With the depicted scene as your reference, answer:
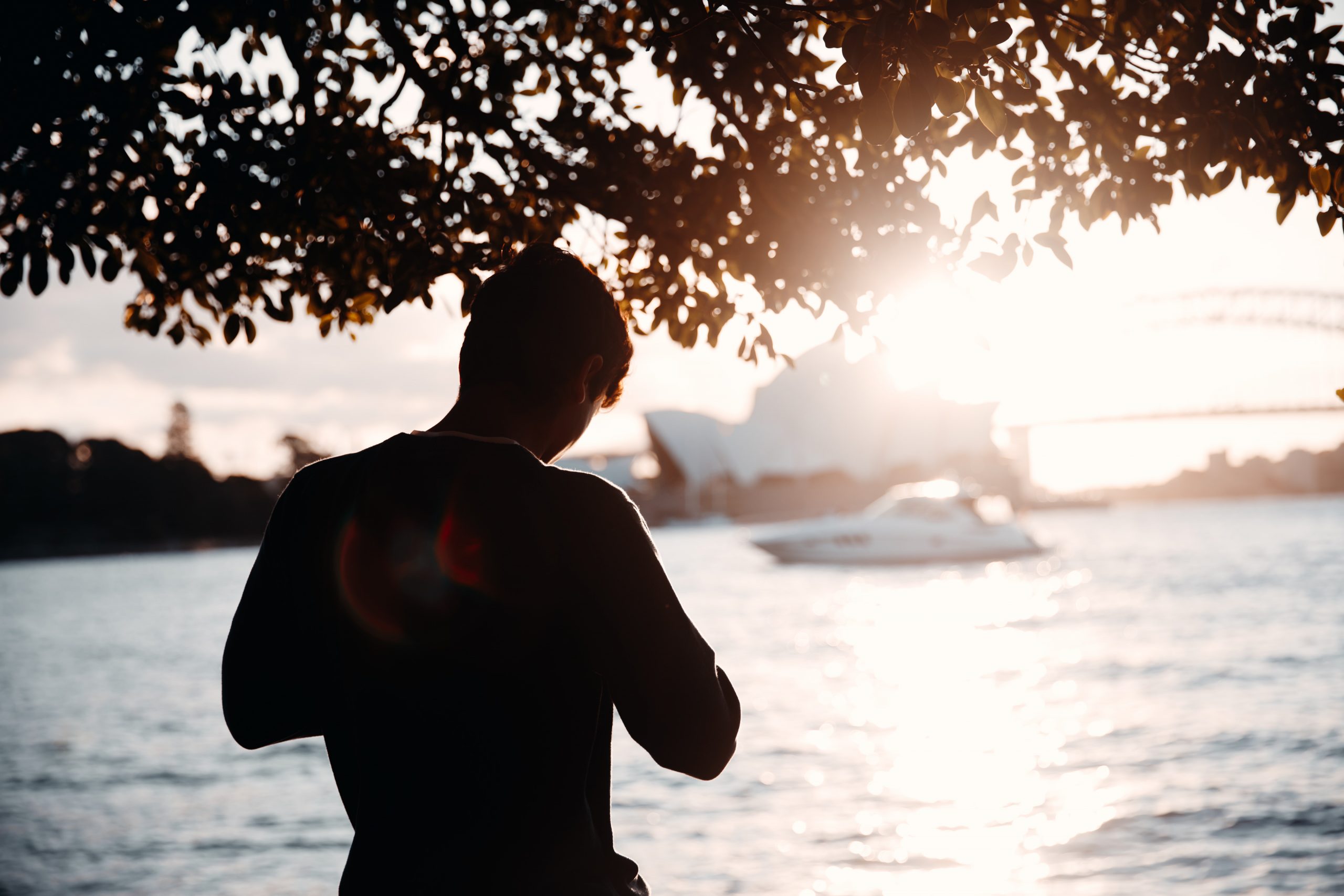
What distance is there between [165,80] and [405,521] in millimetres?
2771

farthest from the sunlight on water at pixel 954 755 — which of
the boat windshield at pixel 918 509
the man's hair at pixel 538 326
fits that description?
the boat windshield at pixel 918 509

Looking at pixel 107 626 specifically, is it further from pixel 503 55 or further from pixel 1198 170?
pixel 1198 170

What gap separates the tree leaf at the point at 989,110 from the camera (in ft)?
7.29

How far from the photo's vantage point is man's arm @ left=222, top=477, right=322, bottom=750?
65.9 inches

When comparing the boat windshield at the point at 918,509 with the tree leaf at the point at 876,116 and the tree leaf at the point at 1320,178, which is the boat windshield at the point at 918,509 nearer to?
the tree leaf at the point at 1320,178

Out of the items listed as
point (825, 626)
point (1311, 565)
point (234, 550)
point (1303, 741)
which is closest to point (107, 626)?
point (825, 626)

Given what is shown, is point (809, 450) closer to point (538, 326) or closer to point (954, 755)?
point (954, 755)

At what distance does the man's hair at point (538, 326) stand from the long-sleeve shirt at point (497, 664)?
15 cm

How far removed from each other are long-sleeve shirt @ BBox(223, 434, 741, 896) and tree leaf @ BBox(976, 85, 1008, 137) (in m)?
1.21

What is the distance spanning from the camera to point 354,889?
5.17 ft

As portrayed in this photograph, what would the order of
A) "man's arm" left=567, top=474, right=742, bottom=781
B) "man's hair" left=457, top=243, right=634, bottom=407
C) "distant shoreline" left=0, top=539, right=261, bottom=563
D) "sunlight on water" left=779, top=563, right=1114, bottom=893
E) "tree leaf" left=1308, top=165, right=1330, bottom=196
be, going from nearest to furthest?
"man's arm" left=567, top=474, right=742, bottom=781, "man's hair" left=457, top=243, right=634, bottom=407, "tree leaf" left=1308, top=165, right=1330, bottom=196, "sunlight on water" left=779, top=563, right=1114, bottom=893, "distant shoreline" left=0, top=539, right=261, bottom=563

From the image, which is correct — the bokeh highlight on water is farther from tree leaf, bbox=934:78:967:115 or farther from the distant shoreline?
the distant shoreline

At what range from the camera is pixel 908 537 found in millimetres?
41594

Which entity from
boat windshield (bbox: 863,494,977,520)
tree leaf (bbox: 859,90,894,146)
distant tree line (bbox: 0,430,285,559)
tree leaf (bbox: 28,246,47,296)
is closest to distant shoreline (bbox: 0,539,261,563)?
distant tree line (bbox: 0,430,285,559)
